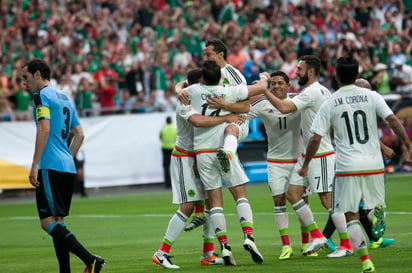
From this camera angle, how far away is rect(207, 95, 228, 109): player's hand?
1226 centimetres

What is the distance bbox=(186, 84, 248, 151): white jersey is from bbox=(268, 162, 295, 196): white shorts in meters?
1.21

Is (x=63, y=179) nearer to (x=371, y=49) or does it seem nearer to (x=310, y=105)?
(x=310, y=105)

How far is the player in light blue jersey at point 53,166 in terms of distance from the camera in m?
11.1

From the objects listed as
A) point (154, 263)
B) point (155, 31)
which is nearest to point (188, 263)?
point (154, 263)

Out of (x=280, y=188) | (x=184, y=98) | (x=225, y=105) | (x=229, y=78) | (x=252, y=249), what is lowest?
(x=252, y=249)

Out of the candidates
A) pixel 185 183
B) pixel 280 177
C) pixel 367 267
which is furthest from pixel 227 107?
pixel 367 267

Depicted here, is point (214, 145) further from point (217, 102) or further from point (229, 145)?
point (217, 102)

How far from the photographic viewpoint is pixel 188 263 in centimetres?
1304

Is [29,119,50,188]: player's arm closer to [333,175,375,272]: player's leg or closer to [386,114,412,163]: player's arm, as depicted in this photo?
[333,175,375,272]: player's leg

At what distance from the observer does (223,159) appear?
11977mm

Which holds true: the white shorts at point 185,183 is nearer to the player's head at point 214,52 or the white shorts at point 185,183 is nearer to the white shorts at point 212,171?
the white shorts at point 212,171

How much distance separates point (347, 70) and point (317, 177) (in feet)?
9.10

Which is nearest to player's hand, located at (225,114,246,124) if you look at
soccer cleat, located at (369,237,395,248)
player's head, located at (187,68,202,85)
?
player's head, located at (187,68,202,85)

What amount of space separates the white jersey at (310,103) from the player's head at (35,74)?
10.8 ft
